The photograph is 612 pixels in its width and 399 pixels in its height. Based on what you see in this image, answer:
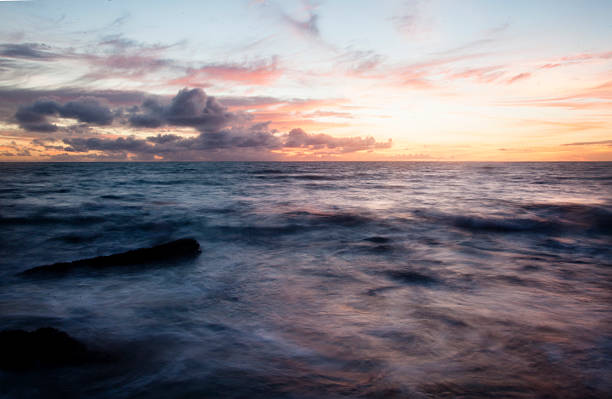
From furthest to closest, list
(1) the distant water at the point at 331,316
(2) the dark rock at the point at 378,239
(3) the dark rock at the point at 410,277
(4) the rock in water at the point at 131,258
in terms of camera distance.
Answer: (2) the dark rock at the point at 378,239 → (4) the rock in water at the point at 131,258 → (3) the dark rock at the point at 410,277 → (1) the distant water at the point at 331,316

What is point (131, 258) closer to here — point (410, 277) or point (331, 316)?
point (331, 316)

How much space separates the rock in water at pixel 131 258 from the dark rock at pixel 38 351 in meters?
2.89

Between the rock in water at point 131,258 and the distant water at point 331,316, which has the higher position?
the rock in water at point 131,258

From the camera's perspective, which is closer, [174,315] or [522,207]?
[174,315]

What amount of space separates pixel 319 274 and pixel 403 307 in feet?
6.18

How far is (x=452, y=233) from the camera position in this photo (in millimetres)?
9438

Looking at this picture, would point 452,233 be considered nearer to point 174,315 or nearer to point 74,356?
point 174,315

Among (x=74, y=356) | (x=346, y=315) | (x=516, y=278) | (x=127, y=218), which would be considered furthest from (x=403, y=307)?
(x=127, y=218)

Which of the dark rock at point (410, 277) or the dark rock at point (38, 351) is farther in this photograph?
the dark rock at point (410, 277)

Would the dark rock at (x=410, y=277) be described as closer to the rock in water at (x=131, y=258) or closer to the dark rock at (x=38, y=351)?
the rock in water at (x=131, y=258)

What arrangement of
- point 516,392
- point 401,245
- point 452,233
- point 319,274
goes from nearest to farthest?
point 516,392
point 319,274
point 401,245
point 452,233

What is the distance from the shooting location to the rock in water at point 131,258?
18.1 feet

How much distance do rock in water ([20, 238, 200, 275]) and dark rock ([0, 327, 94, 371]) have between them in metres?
2.89

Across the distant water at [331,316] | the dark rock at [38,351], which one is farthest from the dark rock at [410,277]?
the dark rock at [38,351]
